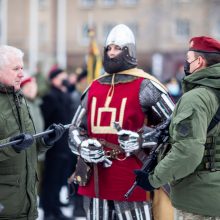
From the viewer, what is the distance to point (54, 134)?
4957 mm

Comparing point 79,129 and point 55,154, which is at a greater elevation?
point 79,129

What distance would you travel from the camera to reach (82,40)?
46125mm

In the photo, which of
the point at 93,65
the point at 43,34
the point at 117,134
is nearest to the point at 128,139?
the point at 117,134

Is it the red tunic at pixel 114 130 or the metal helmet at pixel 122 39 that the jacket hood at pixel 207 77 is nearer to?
the red tunic at pixel 114 130

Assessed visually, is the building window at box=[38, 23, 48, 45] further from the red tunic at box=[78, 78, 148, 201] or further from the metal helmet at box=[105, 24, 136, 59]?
the red tunic at box=[78, 78, 148, 201]

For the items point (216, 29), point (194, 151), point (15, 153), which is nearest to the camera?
point (194, 151)

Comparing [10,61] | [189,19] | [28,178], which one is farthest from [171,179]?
[189,19]

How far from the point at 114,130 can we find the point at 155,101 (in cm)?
39

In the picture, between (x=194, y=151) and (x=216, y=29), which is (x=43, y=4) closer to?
(x=216, y=29)

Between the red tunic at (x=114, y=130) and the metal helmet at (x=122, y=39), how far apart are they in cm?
30

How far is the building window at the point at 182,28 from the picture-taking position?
44.9m

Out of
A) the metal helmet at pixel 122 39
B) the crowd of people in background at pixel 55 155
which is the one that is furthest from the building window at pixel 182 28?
the metal helmet at pixel 122 39

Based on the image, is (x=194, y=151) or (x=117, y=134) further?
(x=117, y=134)

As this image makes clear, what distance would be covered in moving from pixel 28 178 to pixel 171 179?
1.05 m
